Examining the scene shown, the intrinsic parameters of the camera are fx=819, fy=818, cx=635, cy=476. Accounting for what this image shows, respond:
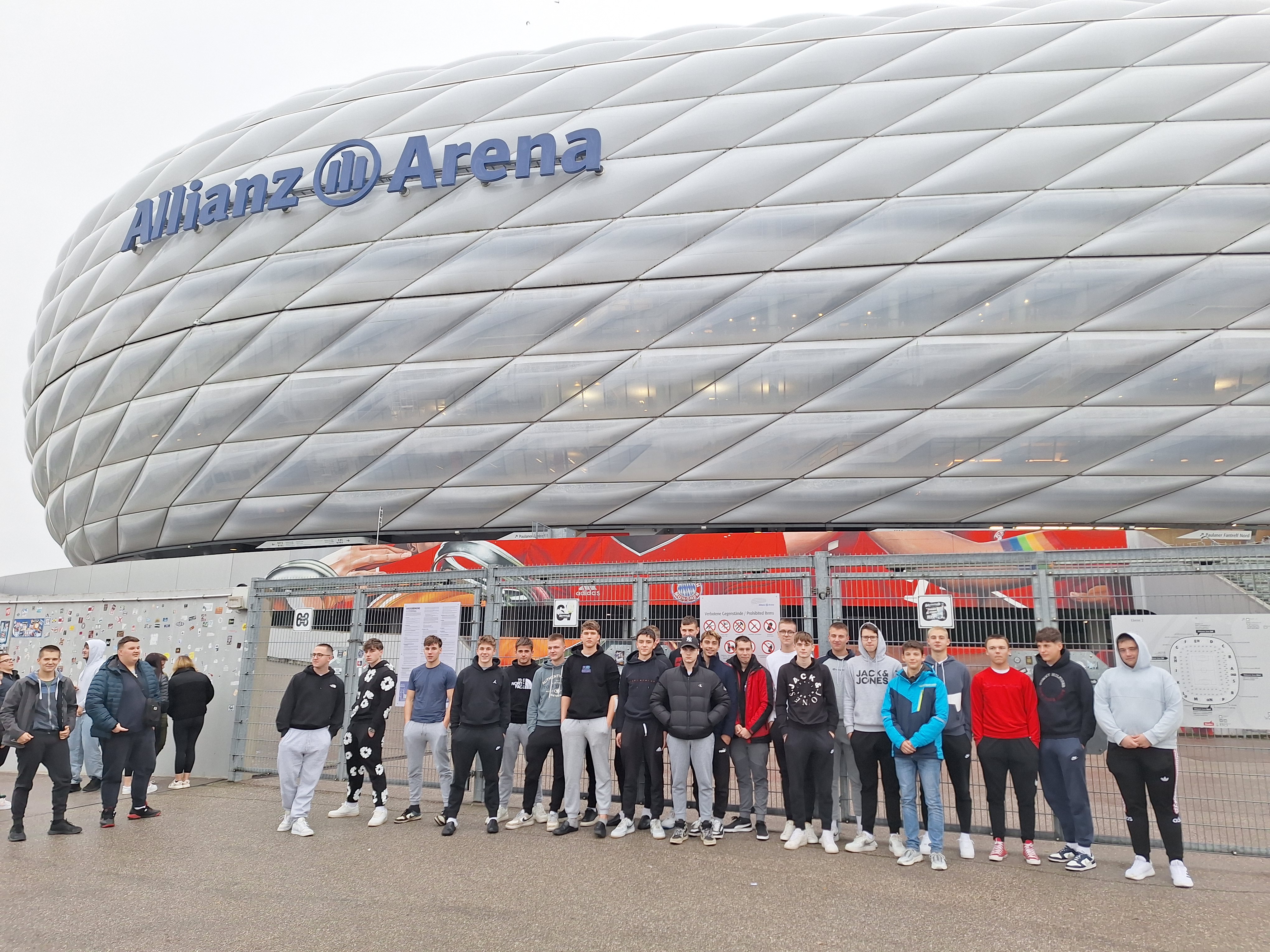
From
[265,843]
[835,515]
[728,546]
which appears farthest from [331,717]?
[835,515]

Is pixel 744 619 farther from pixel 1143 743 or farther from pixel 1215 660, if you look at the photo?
pixel 1215 660

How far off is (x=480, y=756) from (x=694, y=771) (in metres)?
1.72

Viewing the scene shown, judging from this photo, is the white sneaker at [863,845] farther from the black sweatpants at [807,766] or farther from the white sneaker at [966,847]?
the white sneaker at [966,847]

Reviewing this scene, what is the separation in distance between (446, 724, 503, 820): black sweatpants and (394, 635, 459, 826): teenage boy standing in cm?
30

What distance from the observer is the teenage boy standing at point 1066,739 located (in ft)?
17.4

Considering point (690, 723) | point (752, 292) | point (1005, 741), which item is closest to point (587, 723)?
point (690, 723)

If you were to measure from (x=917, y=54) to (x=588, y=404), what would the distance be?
379 inches

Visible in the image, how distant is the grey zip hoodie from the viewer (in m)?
6.72

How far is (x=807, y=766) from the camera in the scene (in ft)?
19.8

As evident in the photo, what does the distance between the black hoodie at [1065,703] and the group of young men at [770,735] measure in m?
0.01

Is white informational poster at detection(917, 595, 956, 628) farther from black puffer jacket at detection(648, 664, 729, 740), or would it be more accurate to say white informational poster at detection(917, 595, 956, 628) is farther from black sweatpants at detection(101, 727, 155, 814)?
black sweatpants at detection(101, 727, 155, 814)

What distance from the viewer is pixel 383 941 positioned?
3900mm

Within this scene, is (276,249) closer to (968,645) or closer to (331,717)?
(331,717)

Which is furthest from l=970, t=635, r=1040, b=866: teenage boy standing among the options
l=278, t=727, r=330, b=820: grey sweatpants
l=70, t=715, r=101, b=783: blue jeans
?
l=70, t=715, r=101, b=783: blue jeans
